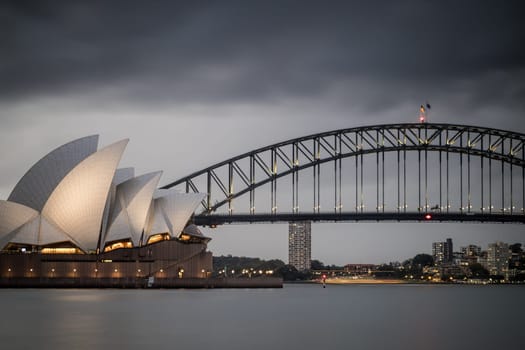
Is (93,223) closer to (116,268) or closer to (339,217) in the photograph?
(116,268)

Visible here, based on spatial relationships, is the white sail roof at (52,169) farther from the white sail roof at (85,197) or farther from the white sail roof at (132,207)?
the white sail roof at (132,207)

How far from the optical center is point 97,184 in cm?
8288

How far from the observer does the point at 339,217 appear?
10138 cm

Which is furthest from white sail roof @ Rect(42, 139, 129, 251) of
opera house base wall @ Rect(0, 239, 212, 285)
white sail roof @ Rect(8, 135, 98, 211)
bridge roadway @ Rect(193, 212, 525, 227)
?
bridge roadway @ Rect(193, 212, 525, 227)

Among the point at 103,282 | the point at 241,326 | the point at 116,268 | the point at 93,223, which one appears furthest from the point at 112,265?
the point at 241,326


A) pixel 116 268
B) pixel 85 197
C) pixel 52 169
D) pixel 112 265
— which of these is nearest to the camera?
pixel 85 197

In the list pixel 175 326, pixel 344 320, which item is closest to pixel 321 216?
pixel 344 320

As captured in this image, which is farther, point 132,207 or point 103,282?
point 103,282

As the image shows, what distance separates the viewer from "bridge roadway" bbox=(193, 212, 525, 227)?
101 meters

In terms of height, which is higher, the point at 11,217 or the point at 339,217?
the point at 339,217

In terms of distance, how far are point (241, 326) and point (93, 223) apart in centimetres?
4194

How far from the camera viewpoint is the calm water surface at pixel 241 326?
3875 cm

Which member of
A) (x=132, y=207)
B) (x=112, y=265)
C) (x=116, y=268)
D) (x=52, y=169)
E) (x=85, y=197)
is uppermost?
(x=52, y=169)

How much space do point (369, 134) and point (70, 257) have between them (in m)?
38.6
